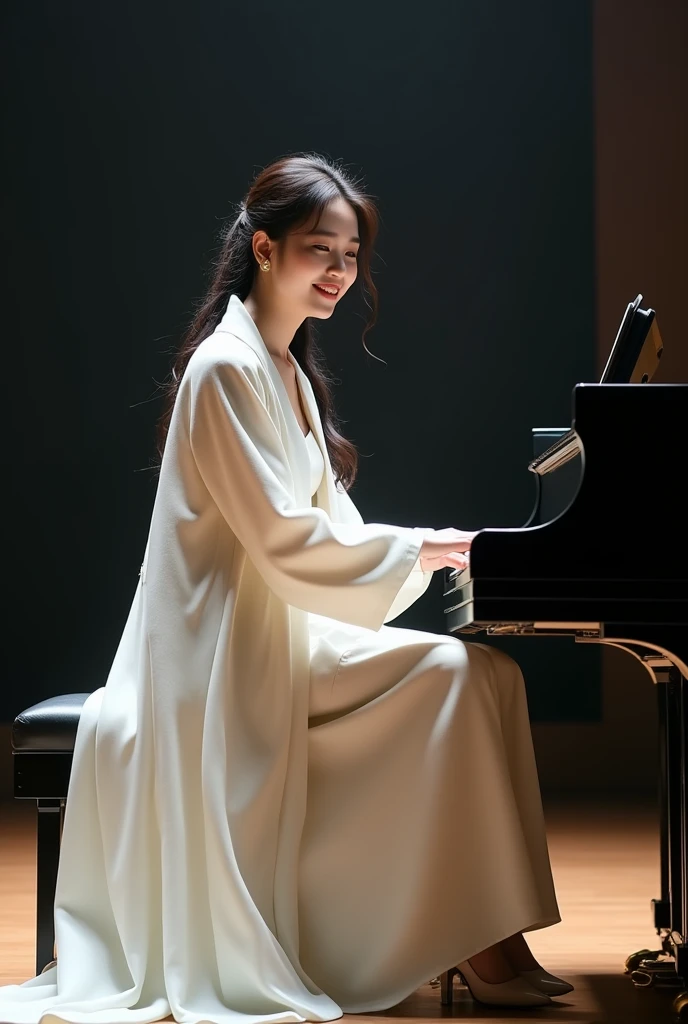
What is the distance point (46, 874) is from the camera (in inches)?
101

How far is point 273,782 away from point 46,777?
0.54m

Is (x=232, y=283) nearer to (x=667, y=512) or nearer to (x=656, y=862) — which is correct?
(x=667, y=512)

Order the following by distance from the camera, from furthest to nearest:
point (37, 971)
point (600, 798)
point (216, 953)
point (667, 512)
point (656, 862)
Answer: point (600, 798) < point (656, 862) < point (37, 971) < point (216, 953) < point (667, 512)

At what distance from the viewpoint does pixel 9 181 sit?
6012 millimetres

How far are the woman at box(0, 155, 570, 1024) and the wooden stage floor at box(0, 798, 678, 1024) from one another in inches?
3.5

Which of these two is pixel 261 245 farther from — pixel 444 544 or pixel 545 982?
pixel 545 982

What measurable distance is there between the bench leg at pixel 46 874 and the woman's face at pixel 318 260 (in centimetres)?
110

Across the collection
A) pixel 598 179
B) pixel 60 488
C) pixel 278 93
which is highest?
pixel 278 93

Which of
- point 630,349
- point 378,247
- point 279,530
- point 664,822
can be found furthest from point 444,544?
point 378,247

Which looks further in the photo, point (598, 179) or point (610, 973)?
point (598, 179)

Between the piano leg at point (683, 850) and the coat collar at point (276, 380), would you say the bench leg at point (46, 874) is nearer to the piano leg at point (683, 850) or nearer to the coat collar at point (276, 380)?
the coat collar at point (276, 380)

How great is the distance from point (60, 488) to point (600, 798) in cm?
279

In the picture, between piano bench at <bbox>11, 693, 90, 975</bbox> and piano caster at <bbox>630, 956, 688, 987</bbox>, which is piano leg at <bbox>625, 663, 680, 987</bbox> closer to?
piano caster at <bbox>630, 956, 688, 987</bbox>

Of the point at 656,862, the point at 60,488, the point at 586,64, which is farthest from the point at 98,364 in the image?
the point at 656,862
